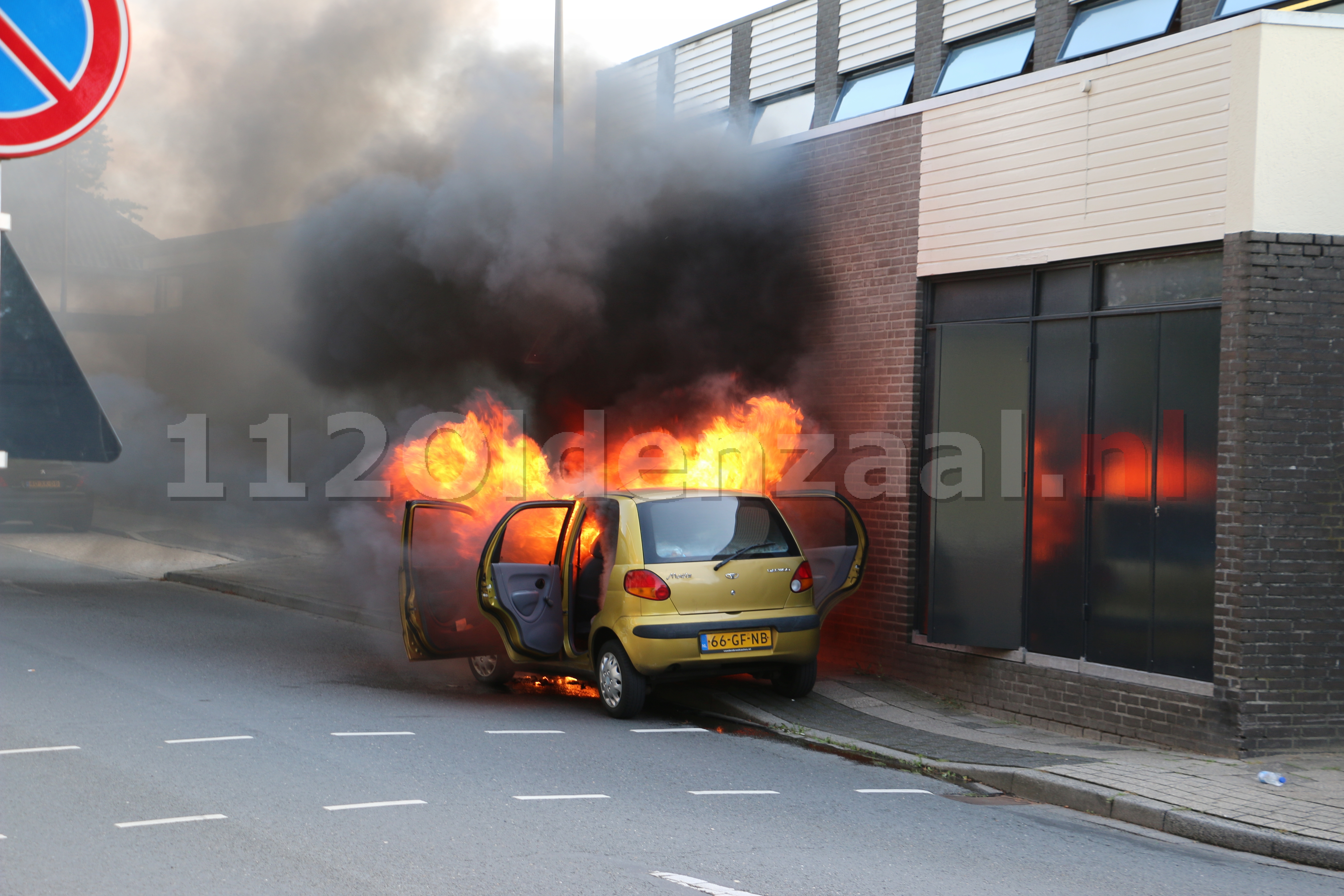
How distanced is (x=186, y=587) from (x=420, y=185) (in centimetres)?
617

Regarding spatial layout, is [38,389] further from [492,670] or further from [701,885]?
[492,670]

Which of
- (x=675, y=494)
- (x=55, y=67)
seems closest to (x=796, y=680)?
(x=675, y=494)

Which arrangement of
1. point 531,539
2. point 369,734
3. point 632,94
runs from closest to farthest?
1. point 369,734
2. point 531,539
3. point 632,94


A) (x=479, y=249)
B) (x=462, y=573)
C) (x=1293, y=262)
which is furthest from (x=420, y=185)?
(x=1293, y=262)

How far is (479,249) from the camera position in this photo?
12.9 m

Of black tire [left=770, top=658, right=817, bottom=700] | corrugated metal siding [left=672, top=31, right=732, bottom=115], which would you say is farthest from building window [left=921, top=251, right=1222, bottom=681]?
corrugated metal siding [left=672, top=31, right=732, bottom=115]

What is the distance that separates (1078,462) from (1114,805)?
2.95 metres

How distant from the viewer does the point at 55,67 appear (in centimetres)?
331

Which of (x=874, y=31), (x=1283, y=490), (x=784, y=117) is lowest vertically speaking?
(x=1283, y=490)

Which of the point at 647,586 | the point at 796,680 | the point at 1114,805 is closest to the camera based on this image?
the point at 1114,805

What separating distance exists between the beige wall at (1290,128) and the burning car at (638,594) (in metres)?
3.61

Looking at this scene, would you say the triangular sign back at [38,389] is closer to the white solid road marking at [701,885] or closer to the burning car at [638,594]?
the white solid road marking at [701,885]

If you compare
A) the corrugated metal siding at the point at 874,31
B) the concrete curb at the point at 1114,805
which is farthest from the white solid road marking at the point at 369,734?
the corrugated metal siding at the point at 874,31

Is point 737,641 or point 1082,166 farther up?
point 1082,166
